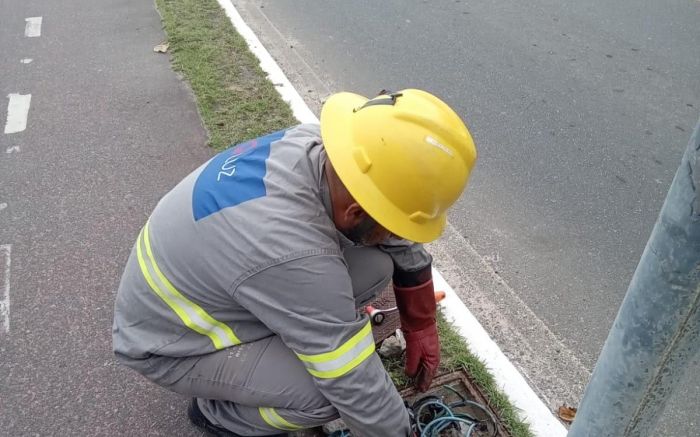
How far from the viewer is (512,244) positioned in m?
3.31

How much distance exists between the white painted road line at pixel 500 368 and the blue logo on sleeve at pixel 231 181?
1.30 m

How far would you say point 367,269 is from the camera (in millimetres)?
2273

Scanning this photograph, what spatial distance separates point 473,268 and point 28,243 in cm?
239

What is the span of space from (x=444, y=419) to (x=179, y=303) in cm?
109

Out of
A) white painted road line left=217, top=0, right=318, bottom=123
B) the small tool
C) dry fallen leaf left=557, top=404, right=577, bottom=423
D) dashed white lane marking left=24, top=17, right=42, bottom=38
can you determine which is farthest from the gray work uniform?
dashed white lane marking left=24, top=17, right=42, bottom=38

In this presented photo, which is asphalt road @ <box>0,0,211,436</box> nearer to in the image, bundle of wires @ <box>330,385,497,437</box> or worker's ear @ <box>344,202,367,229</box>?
bundle of wires @ <box>330,385,497,437</box>

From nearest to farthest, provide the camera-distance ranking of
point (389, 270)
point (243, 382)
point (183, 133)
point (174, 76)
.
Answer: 1. point (243, 382)
2. point (389, 270)
3. point (183, 133)
4. point (174, 76)

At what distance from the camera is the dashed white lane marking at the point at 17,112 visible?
4477mm

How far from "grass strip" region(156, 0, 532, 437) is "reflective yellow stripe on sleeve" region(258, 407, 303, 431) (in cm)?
55

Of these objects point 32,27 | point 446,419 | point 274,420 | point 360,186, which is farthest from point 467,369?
point 32,27

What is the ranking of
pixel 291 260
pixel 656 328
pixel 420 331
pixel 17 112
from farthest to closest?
pixel 17 112, pixel 420 331, pixel 291 260, pixel 656 328

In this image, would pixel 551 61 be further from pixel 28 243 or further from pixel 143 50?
pixel 28 243

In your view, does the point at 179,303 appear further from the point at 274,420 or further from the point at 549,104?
the point at 549,104

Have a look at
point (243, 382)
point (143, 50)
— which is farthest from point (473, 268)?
point (143, 50)
